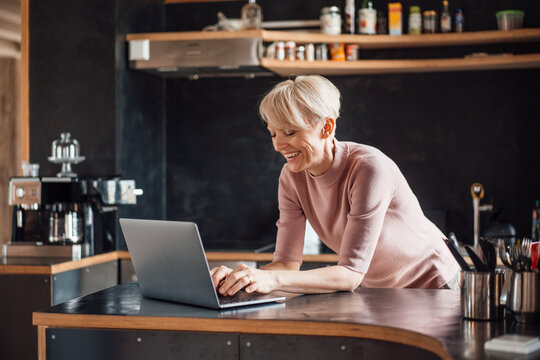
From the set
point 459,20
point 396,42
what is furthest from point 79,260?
point 459,20

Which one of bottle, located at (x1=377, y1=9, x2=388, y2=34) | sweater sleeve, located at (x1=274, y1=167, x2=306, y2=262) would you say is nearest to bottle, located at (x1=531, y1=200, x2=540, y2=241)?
bottle, located at (x1=377, y1=9, x2=388, y2=34)

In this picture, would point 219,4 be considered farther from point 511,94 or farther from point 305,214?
point 305,214

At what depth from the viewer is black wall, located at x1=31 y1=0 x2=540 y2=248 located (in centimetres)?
393

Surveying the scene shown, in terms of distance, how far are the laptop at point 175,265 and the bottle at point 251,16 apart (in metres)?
2.36

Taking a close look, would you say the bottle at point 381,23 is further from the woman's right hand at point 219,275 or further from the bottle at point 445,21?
the woman's right hand at point 219,275

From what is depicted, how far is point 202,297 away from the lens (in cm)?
174

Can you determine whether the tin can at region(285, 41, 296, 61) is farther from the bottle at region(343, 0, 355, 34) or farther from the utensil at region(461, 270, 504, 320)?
the utensil at region(461, 270, 504, 320)

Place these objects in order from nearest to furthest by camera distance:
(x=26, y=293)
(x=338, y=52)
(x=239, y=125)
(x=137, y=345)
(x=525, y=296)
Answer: (x=525, y=296)
(x=137, y=345)
(x=26, y=293)
(x=338, y=52)
(x=239, y=125)

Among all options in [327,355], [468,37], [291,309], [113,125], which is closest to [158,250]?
[291,309]

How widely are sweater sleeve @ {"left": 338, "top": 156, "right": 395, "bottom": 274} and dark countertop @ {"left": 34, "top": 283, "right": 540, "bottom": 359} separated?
11cm

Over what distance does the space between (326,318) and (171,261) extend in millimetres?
415

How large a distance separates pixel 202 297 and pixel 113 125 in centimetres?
233

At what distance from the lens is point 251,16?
4.02 metres

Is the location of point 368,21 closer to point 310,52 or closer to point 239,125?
point 310,52
